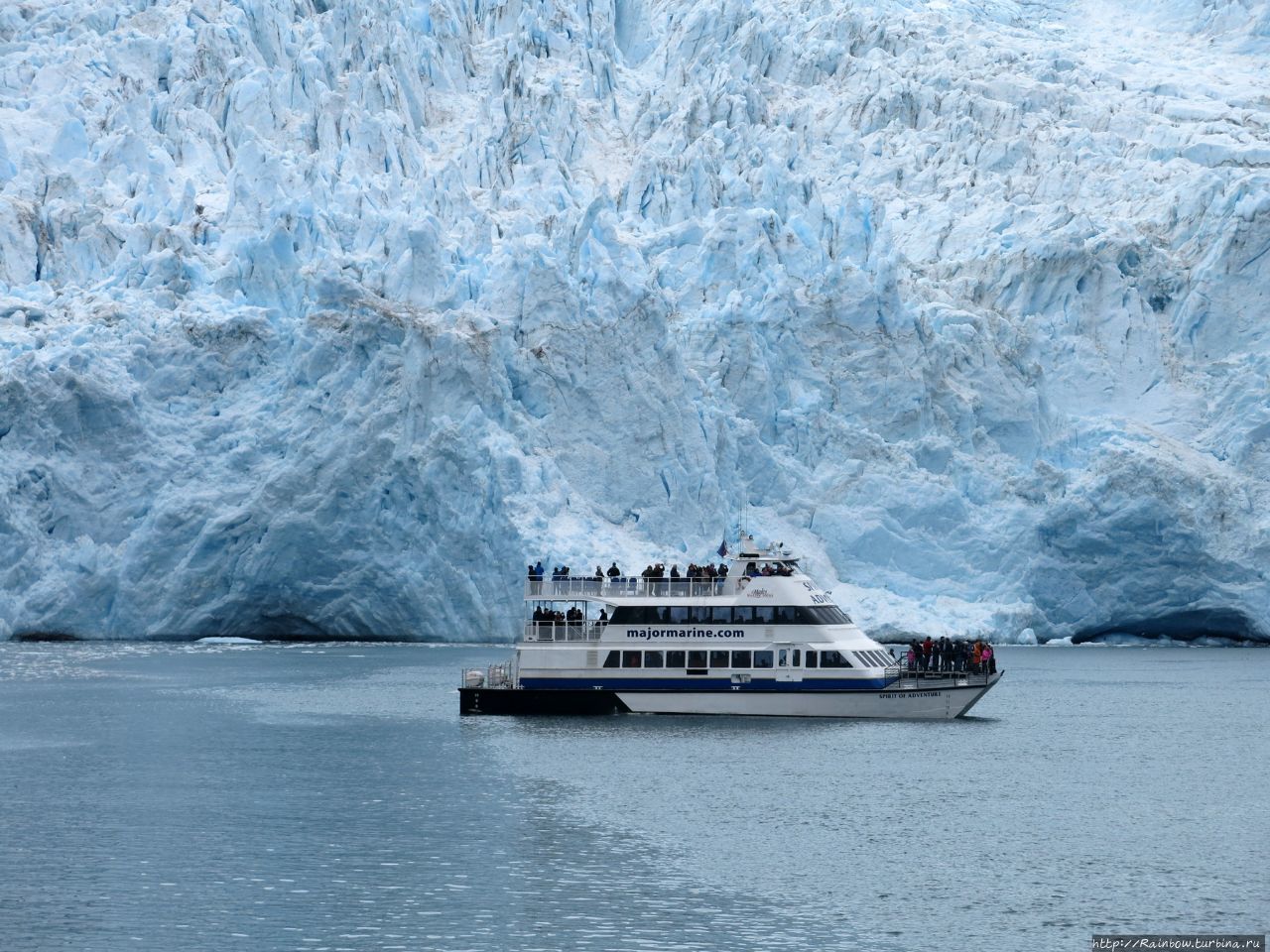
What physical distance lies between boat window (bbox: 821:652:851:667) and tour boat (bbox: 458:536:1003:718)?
16 millimetres

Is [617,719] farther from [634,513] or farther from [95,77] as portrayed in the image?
[95,77]

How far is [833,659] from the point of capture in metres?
29.6

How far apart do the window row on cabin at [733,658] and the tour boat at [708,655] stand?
0.6 inches

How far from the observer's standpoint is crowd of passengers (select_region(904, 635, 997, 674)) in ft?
103

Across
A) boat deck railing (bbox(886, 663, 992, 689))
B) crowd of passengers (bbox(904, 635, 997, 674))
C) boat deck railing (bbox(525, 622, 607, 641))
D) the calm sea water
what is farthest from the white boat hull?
boat deck railing (bbox(525, 622, 607, 641))

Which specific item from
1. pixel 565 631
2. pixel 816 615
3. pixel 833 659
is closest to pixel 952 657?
pixel 833 659

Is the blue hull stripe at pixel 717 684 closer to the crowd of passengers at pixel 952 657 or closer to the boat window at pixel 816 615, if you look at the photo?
the boat window at pixel 816 615

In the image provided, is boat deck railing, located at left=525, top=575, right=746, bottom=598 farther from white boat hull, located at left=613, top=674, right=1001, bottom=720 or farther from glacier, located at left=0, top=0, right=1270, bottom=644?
glacier, located at left=0, top=0, right=1270, bottom=644

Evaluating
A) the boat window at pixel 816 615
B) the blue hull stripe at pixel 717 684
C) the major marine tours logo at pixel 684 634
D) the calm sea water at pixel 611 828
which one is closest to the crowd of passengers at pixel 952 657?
the calm sea water at pixel 611 828

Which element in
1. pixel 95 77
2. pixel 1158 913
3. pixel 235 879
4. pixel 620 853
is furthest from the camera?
pixel 95 77

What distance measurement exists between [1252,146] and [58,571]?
38356 mm

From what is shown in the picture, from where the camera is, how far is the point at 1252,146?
191ft

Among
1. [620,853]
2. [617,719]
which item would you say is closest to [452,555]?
[617,719]

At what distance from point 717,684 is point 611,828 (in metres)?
10.3
